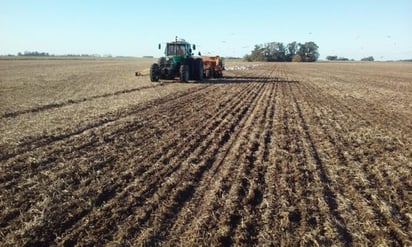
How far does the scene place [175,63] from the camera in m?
20.8

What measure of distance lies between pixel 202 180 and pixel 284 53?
385ft

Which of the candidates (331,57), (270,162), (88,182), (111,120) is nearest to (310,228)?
(270,162)

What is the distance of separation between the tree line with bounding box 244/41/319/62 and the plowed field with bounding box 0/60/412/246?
105 meters

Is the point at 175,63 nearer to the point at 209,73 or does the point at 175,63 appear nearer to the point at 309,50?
the point at 209,73

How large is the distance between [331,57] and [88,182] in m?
161

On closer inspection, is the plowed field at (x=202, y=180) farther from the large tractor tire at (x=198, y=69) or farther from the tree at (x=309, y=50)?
the tree at (x=309, y=50)

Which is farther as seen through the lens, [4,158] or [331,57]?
[331,57]

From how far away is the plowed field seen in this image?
4.16m

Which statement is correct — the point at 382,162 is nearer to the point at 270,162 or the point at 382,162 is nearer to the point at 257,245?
the point at 270,162

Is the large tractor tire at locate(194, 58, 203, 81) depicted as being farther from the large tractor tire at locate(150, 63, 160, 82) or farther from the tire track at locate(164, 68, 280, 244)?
the tire track at locate(164, 68, 280, 244)

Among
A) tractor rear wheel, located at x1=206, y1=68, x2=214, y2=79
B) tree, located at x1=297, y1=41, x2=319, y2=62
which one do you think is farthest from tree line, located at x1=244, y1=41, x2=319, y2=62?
tractor rear wheel, located at x1=206, y1=68, x2=214, y2=79

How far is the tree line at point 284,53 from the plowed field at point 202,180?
105 m

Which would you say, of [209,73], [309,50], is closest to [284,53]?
[309,50]

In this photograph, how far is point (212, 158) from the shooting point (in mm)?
6844
